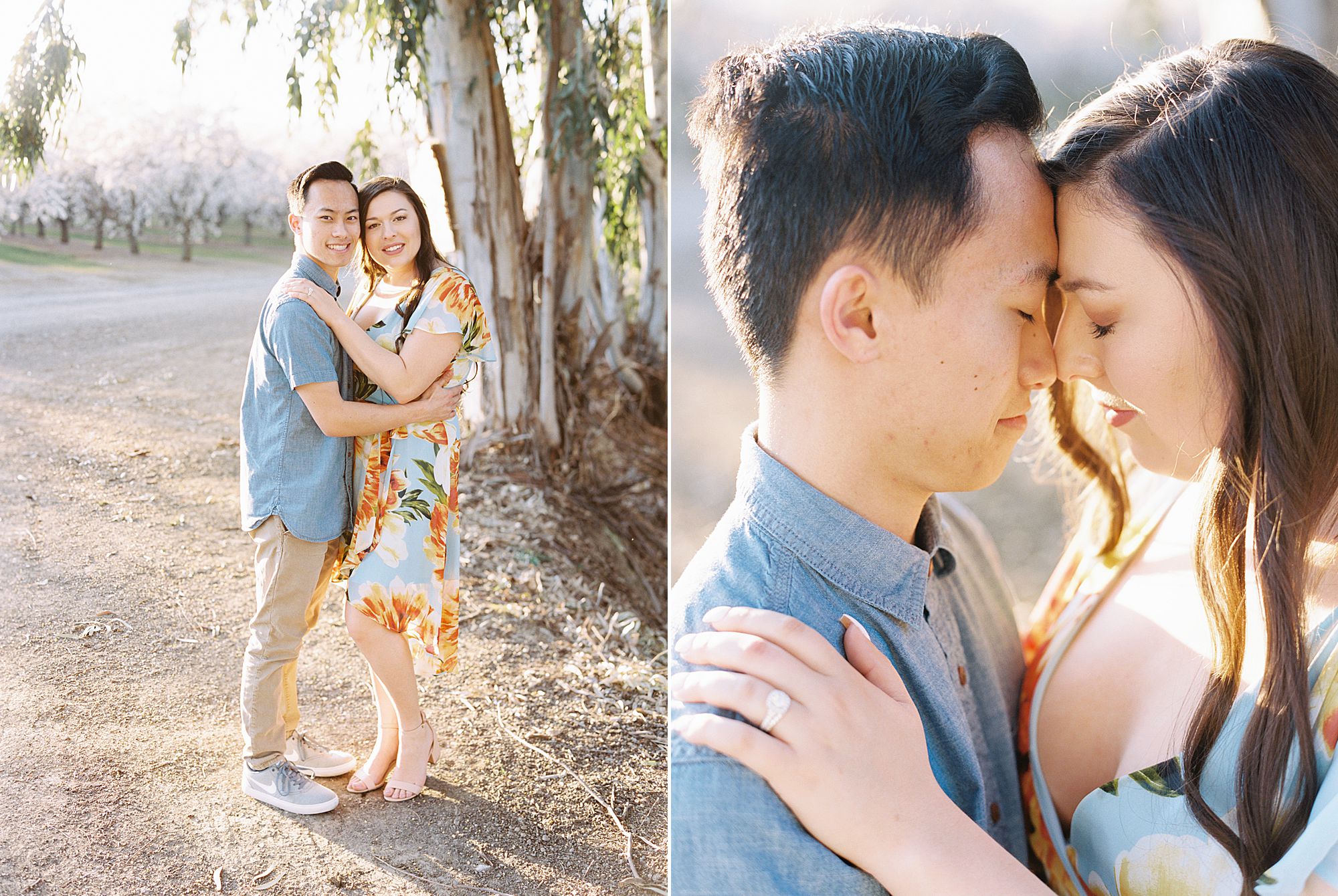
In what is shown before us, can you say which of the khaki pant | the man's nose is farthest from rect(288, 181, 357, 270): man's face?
the man's nose

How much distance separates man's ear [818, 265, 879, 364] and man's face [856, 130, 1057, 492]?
0.04 feet

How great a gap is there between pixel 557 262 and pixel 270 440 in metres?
1.86

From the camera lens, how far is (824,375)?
1.03m

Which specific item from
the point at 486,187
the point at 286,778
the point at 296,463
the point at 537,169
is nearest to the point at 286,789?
the point at 286,778

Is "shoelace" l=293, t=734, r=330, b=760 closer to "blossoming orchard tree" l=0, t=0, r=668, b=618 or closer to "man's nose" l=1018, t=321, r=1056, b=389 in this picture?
"blossoming orchard tree" l=0, t=0, r=668, b=618

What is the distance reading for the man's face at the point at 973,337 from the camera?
3.29 feet

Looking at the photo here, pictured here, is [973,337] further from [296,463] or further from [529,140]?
[529,140]

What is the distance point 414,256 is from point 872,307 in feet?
3.18

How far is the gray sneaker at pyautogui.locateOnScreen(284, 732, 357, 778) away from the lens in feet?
5.34

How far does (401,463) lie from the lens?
1.75 metres

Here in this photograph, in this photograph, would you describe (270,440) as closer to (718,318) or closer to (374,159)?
(374,159)

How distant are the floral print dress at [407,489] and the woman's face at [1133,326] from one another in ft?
3.43

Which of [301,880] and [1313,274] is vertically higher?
[1313,274]

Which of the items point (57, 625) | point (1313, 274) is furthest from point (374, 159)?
point (1313, 274)
